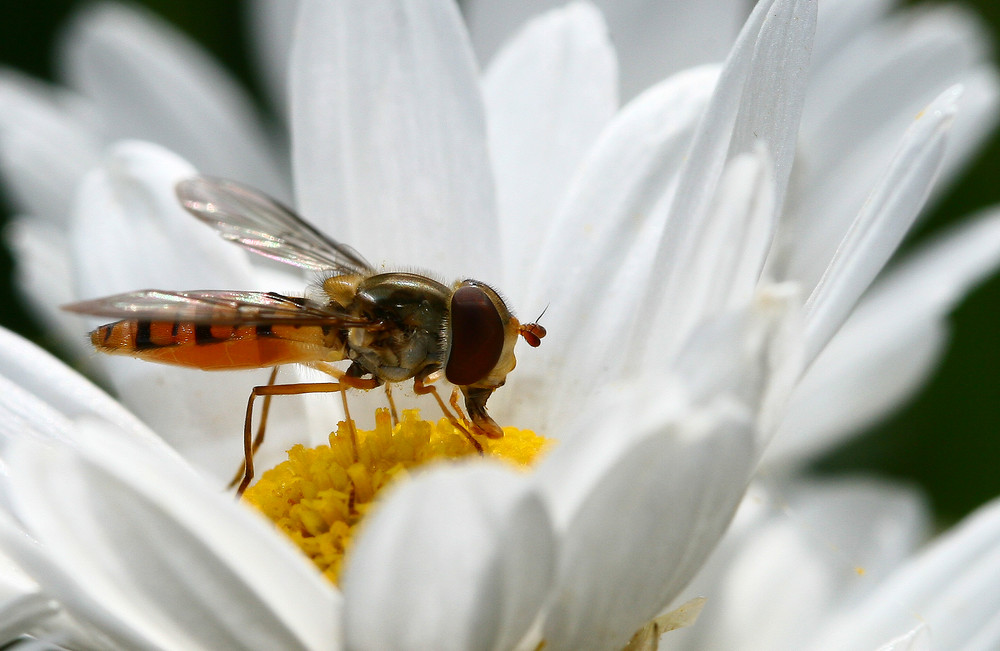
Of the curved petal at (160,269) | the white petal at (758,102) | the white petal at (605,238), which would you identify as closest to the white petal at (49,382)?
the curved petal at (160,269)

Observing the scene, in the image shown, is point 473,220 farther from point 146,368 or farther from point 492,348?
point 146,368

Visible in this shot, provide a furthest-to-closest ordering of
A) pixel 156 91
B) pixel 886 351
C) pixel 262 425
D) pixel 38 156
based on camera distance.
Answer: pixel 156 91 < pixel 38 156 < pixel 886 351 < pixel 262 425

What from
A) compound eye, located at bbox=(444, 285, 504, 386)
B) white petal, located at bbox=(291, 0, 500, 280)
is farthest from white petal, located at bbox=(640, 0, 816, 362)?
white petal, located at bbox=(291, 0, 500, 280)

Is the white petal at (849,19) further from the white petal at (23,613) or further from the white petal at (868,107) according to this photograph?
the white petal at (23,613)

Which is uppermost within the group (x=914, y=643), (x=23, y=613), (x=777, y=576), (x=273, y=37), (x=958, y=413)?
(x=273, y=37)

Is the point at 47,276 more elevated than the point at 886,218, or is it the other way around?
the point at 886,218

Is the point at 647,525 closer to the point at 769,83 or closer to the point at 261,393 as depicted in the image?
the point at 769,83

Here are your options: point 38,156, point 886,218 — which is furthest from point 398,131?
point 38,156
